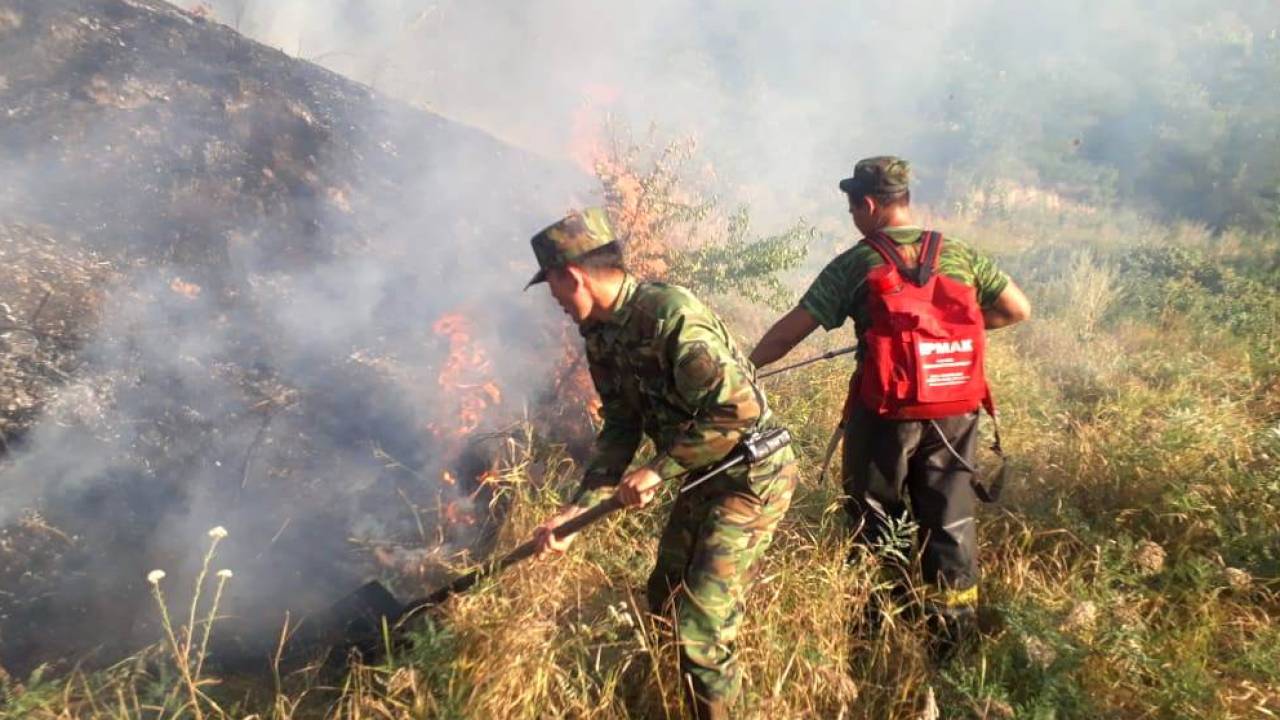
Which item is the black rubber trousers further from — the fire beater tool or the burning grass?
the fire beater tool

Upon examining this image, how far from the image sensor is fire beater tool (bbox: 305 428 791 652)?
212 cm

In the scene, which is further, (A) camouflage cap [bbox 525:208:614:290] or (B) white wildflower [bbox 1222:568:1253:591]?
(B) white wildflower [bbox 1222:568:1253:591]

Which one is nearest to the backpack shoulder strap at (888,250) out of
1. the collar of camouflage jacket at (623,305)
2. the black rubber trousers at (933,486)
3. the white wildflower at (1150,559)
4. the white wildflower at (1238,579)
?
the black rubber trousers at (933,486)

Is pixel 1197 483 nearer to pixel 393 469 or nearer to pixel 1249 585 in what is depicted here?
pixel 1249 585

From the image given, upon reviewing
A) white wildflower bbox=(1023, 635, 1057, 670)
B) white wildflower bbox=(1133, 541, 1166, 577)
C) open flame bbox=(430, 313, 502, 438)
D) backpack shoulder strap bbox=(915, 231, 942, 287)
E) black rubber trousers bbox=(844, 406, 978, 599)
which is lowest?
white wildflower bbox=(1133, 541, 1166, 577)

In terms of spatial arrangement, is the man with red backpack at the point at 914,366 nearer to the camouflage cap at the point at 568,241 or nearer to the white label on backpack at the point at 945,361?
the white label on backpack at the point at 945,361

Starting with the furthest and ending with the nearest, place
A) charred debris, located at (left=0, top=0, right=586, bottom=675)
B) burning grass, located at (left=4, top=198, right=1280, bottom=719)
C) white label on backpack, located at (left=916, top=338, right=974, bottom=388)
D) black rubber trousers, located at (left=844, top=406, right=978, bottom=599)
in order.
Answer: charred debris, located at (left=0, top=0, right=586, bottom=675) → black rubber trousers, located at (left=844, top=406, right=978, bottom=599) → white label on backpack, located at (left=916, top=338, right=974, bottom=388) → burning grass, located at (left=4, top=198, right=1280, bottom=719)

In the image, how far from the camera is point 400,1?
13.4 metres

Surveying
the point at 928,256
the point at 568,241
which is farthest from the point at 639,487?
the point at 928,256

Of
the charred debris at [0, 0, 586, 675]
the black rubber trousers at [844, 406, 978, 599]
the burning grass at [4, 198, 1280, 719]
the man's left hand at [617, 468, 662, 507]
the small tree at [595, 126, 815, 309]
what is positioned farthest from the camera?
the small tree at [595, 126, 815, 309]

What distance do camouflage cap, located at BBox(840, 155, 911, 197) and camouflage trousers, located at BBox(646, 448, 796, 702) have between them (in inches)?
44.5

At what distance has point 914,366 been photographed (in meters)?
2.50

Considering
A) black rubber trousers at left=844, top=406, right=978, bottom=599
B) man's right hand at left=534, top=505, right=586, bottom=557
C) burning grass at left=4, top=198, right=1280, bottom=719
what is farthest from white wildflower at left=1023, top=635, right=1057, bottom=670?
man's right hand at left=534, top=505, right=586, bottom=557

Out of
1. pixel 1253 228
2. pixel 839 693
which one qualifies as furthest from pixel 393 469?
pixel 1253 228
